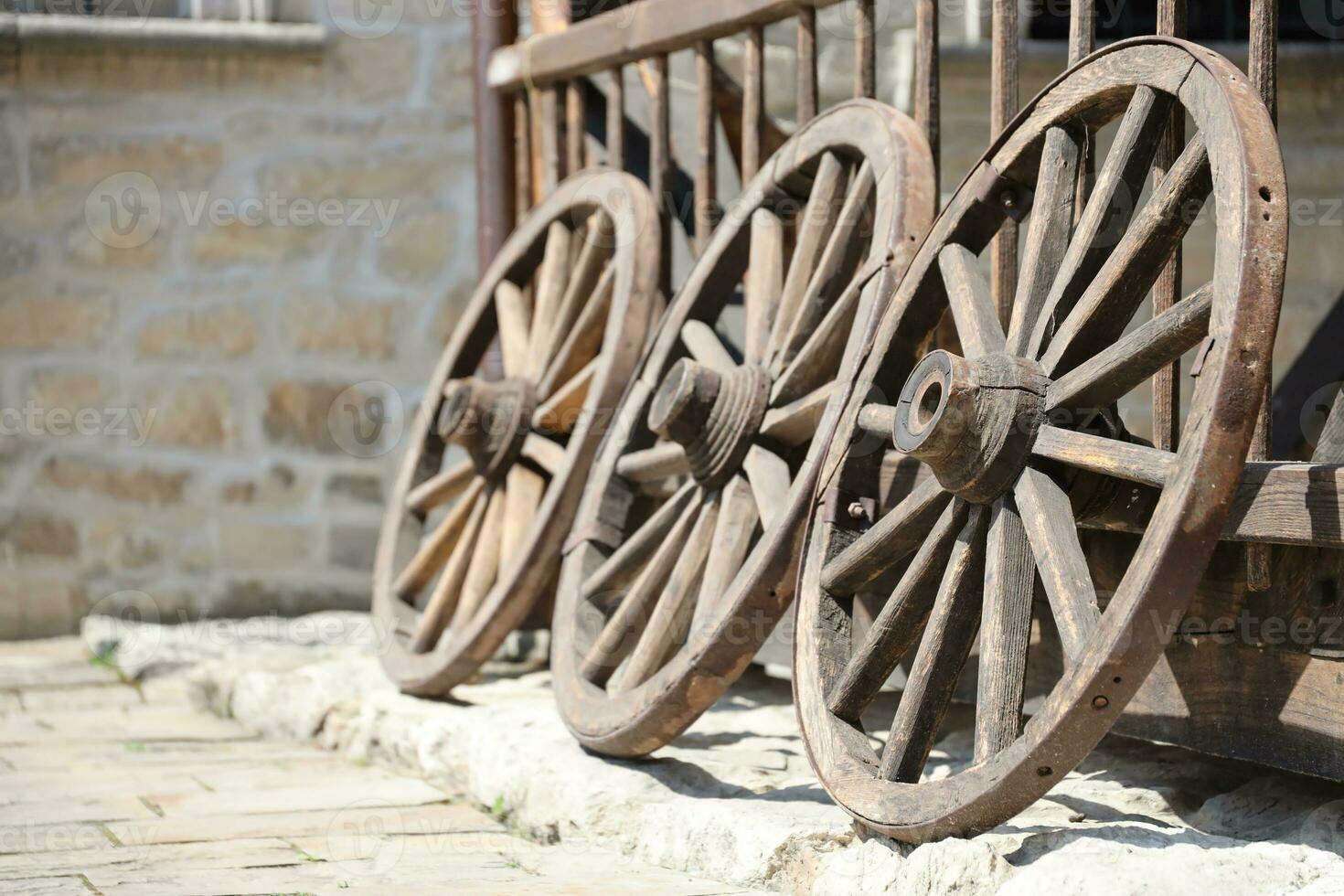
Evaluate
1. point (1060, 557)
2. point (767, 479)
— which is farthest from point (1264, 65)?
point (767, 479)

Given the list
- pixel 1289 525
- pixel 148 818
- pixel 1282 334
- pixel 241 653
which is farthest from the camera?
pixel 1282 334

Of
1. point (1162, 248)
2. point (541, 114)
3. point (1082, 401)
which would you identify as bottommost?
point (1082, 401)

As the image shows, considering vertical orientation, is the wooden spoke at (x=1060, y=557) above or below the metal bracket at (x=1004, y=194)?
below

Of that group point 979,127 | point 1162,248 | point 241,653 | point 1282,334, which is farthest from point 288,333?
point 1162,248

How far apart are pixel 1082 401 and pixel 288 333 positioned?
12.9 feet

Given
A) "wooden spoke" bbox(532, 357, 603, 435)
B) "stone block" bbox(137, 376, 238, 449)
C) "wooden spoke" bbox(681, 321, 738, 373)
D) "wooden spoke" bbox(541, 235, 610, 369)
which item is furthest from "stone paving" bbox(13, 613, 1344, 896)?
"stone block" bbox(137, 376, 238, 449)

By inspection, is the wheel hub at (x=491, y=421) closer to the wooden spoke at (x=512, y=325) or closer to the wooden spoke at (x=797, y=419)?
the wooden spoke at (x=512, y=325)

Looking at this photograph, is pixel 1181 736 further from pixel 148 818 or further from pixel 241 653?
pixel 241 653

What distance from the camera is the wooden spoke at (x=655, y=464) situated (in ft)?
10.7

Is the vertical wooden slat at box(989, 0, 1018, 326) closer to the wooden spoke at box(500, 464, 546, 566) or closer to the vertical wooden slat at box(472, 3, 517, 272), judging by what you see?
the wooden spoke at box(500, 464, 546, 566)

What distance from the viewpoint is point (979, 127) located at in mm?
5383

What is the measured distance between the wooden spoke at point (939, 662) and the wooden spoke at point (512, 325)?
2.12 metres

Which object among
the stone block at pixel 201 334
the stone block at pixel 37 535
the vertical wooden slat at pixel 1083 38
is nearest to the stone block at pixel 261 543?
the stone block at pixel 37 535

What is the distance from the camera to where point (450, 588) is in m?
3.96
